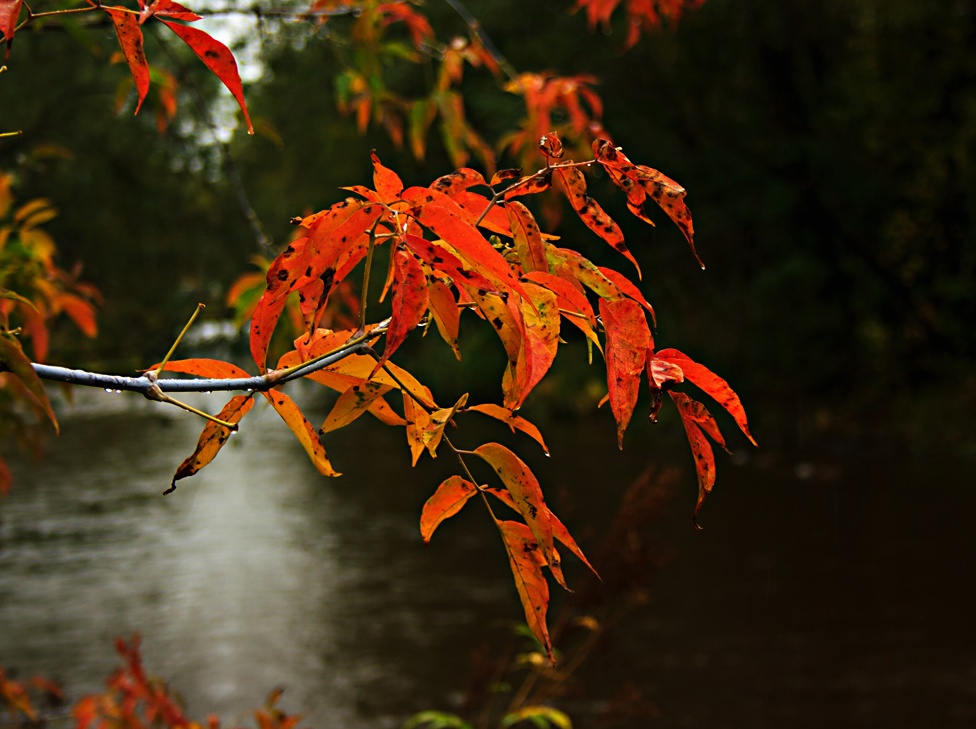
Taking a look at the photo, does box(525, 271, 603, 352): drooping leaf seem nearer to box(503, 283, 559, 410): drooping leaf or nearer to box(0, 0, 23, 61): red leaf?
box(503, 283, 559, 410): drooping leaf

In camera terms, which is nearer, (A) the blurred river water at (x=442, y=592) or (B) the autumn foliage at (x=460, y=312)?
(B) the autumn foliage at (x=460, y=312)

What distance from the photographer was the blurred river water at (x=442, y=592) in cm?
409

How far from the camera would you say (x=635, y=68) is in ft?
36.3

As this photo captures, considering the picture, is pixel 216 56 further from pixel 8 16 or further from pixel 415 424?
pixel 415 424

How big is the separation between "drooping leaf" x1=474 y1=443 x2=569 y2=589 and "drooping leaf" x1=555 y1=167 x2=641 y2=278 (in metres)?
0.17

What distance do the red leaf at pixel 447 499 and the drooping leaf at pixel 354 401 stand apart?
9 cm

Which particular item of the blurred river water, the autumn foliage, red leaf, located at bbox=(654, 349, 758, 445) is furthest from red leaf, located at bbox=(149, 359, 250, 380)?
the blurred river water

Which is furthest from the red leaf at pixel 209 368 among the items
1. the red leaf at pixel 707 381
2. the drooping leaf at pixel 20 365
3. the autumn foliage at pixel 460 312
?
the red leaf at pixel 707 381

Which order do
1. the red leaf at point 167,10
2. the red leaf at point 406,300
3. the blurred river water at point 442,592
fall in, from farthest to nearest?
the blurred river water at point 442,592
the red leaf at point 167,10
the red leaf at point 406,300

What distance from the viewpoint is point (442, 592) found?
5457mm

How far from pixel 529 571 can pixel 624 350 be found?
0.18m

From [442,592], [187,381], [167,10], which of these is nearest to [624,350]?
[187,381]

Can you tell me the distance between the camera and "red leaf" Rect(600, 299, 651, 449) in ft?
2.01

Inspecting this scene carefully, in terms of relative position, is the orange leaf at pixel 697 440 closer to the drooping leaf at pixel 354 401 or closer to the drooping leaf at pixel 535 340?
the drooping leaf at pixel 535 340
